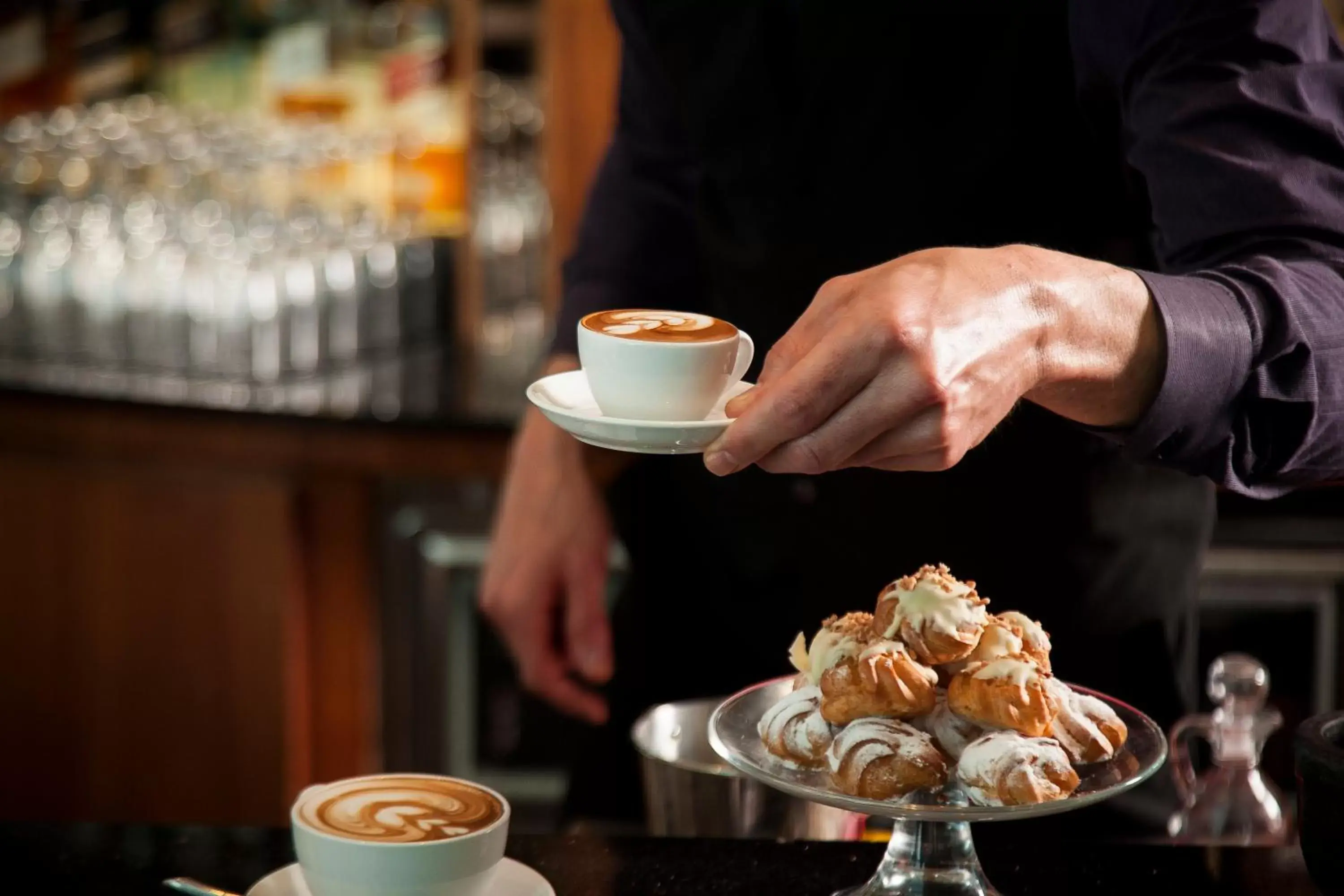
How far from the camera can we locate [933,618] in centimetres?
92

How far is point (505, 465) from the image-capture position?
244 cm

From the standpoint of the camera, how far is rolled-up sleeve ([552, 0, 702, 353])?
1.62m

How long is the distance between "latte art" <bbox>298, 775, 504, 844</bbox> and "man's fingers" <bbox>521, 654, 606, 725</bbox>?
23.0 inches

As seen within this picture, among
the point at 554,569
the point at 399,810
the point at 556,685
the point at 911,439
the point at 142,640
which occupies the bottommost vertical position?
the point at 142,640

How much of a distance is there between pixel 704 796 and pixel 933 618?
20cm

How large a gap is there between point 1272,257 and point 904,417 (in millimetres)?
343

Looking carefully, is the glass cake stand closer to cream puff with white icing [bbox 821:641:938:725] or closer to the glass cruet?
cream puff with white icing [bbox 821:641:938:725]

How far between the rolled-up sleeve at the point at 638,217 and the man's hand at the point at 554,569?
12 cm

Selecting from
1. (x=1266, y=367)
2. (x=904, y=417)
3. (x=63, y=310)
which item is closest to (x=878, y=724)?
(x=904, y=417)

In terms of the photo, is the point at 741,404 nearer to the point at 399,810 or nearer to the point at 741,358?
the point at 741,358

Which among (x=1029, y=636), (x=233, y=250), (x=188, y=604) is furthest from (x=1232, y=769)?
(x=233, y=250)

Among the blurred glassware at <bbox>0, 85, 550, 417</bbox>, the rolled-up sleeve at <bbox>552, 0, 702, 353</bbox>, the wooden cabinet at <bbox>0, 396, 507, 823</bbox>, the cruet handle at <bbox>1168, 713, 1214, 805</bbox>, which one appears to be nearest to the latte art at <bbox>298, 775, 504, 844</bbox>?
the cruet handle at <bbox>1168, 713, 1214, 805</bbox>

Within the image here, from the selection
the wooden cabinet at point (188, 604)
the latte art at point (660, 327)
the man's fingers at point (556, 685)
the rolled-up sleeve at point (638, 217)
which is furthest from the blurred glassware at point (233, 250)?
the latte art at point (660, 327)

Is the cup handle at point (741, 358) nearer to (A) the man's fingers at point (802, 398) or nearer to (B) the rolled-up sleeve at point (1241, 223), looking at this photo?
(A) the man's fingers at point (802, 398)
